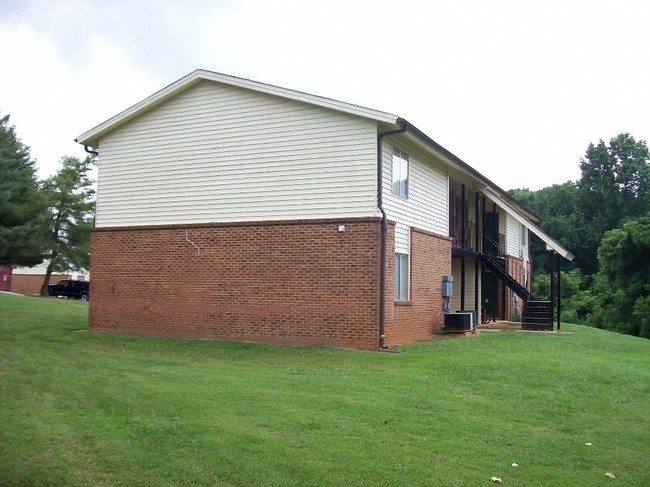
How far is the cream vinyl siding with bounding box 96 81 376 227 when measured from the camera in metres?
15.4

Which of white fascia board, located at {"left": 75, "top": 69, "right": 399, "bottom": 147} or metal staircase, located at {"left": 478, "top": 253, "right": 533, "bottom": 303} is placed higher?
white fascia board, located at {"left": 75, "top": 69, "right": 399, "bottom": 147}

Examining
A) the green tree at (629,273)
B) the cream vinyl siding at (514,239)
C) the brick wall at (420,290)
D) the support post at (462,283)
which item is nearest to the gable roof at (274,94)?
the brick wall at (420,290)

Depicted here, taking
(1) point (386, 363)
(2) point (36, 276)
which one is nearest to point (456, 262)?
(1) point (386, 363)

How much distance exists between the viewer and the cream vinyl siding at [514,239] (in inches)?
1163

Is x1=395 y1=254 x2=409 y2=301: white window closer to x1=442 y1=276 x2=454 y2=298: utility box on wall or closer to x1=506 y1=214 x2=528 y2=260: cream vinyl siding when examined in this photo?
x1=442 y1=276 x2=454 y2=298: utility box on wall

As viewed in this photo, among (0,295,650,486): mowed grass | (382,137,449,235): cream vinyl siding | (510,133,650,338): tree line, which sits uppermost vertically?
(510,133,650,338): tree line

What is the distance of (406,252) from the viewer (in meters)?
17.2

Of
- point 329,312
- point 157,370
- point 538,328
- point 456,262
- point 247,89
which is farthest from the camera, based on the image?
point 456,262

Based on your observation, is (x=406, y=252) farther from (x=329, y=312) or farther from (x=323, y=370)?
(x=323, y=370)

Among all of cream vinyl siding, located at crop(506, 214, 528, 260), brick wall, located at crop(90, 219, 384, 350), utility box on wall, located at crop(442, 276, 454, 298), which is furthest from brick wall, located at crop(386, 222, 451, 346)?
cream vinyl siding, located at crop(506, 214, 528, 260)

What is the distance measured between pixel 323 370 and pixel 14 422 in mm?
5442

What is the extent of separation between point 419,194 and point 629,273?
27164 millimetres

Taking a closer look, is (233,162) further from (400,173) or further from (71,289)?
(71,289)

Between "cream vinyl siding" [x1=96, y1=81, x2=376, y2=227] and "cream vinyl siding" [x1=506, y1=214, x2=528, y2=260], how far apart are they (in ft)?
51.9
